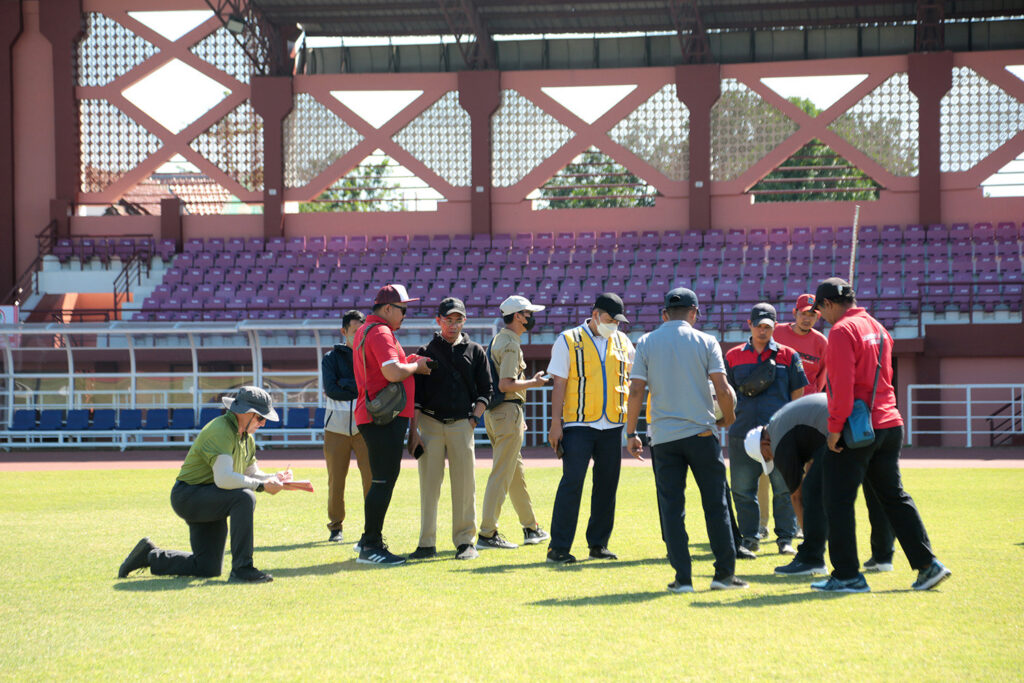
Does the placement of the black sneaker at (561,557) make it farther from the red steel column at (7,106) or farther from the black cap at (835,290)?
the red steel column at (7,106)

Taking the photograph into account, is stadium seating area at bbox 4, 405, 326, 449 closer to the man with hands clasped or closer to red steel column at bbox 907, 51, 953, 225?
the man with hands clasped

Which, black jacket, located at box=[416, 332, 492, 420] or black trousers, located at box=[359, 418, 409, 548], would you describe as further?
black jacket, located at box=[416, 332, 492, 420]

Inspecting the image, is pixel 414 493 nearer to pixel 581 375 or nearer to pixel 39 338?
pixel 581 375

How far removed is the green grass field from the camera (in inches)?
190

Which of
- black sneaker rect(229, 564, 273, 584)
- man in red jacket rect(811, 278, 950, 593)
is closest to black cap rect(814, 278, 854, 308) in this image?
man in red jacket rect(811, 278, 950, 593)

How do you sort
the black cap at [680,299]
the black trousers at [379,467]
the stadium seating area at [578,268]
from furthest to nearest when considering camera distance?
the stadium seating area at [578,268] → the black trousers at [379,467] → the black cap at [680,299]

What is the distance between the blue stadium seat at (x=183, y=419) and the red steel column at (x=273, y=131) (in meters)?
12.2

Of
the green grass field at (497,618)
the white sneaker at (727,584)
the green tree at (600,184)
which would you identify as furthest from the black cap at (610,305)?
the green tree at (600,184)

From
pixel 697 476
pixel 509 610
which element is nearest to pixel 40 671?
pixel 509 610

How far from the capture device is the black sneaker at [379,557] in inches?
305

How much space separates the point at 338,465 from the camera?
934cm

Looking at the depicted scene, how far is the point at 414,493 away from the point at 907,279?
1854 cm

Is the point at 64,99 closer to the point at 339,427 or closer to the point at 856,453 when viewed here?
the point at 339,427

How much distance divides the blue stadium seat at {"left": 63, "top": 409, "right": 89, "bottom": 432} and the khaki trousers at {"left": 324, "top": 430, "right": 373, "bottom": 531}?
1372 cm
